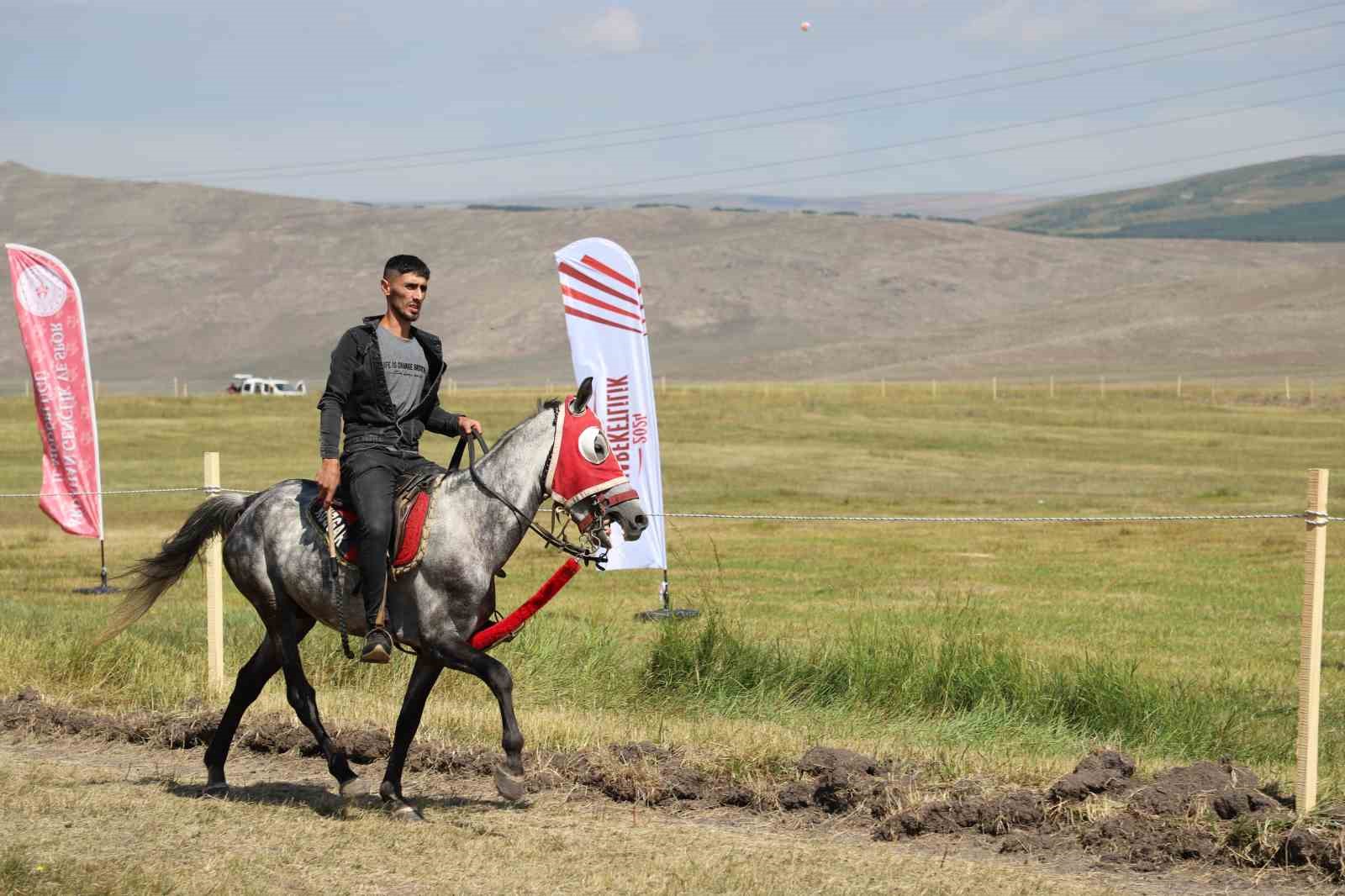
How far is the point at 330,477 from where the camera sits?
26.5ft

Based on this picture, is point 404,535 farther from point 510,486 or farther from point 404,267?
point 404,267

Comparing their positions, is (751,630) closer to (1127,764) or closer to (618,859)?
(1127,764)

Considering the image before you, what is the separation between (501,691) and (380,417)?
64.3 inches

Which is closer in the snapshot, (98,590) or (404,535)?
(404,535)

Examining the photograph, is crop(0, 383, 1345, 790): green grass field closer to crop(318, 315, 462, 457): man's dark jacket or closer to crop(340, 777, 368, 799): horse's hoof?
crop(340, 777, 368, 799): horse's hoof

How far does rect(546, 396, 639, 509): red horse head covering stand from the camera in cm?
797

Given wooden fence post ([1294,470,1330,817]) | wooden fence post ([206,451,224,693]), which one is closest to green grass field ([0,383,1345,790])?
wooden fence post ([206,451,224,693])

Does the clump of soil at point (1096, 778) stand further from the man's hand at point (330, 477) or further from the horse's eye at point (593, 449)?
the man's hand at point (330, 477)

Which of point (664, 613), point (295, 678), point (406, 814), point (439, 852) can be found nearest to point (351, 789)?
point (406, 814)

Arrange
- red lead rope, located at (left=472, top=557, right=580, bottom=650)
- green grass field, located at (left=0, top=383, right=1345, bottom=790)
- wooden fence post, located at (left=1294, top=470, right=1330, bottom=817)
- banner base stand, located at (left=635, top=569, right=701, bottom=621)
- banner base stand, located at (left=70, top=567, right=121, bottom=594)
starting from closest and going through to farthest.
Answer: wooden fence post, located at (left=1294, top=470, right=1330, bottom=817) → red lead rope, located at (left=472, top=557, right=580, bottom=650) → green grass field, located at (left=0, top=383, right=1345, bottom=790) → banner base stand, located at (left=635, top=569, right=701, bottom=621) → banner base stand, located at (left=70, top=567, right=121, bottom=594)

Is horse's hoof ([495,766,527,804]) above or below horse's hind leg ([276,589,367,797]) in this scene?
below

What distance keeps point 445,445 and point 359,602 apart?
40067 millimetres

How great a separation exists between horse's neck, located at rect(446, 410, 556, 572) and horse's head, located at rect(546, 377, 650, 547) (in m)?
0.11

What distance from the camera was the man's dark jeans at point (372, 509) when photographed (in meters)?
8.04
